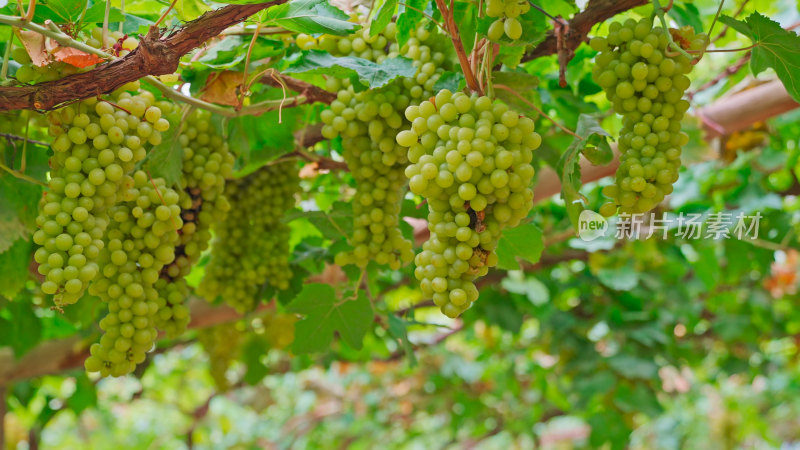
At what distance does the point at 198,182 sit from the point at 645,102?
0.66 m

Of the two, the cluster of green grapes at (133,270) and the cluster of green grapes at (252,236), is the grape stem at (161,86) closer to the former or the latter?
the cluster of green grapes at (133,270)

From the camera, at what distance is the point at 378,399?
178 inches

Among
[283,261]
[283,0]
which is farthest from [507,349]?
[283,0]

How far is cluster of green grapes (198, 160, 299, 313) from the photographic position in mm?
1285

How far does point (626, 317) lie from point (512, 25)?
2.03 meters

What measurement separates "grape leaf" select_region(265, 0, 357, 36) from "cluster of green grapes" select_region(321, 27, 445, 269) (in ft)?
0.30

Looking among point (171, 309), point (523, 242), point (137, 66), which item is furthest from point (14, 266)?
point (523, 242)

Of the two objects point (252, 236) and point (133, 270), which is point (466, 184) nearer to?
point (133, 270)

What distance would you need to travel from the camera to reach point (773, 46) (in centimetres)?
90

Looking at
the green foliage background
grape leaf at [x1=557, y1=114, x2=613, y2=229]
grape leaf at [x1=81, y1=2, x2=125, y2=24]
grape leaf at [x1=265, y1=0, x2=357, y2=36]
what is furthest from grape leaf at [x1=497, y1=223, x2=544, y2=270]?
grape leaf at [x1=81, y1=2, x2=125, y2=24]

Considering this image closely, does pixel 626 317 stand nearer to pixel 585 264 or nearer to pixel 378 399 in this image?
pixel 585 264

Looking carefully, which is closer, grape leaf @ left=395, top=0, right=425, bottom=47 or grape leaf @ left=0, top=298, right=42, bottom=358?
grape leaf @ left=395, top=0, right=425, bottom=47

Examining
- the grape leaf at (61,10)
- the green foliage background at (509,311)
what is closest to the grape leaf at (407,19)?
the green foliage background at (509,311)

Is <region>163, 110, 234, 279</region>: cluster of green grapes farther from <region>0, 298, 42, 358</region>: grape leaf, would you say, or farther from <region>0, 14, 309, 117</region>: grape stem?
<region>0, 298, 42, 358</region>: grape leaf
